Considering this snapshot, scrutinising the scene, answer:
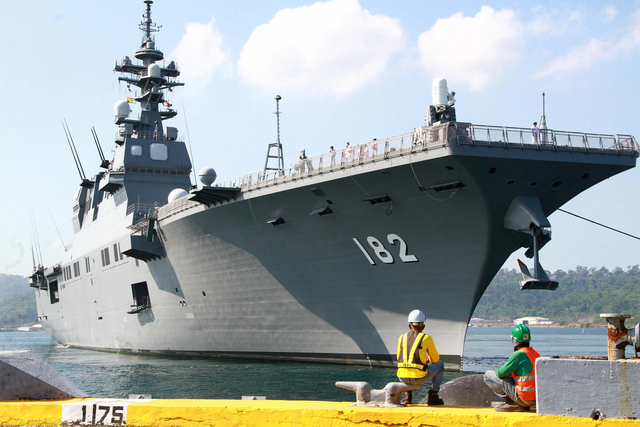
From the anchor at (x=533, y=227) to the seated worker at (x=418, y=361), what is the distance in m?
10.6

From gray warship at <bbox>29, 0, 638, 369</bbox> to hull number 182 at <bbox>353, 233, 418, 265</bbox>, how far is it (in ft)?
0.10

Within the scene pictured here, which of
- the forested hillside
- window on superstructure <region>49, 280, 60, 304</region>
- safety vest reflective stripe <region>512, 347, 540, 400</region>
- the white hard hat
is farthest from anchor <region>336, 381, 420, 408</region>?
the forested hillside

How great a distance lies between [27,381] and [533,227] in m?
12.8

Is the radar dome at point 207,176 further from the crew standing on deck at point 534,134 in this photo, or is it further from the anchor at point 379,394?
the anchor at point 379,394

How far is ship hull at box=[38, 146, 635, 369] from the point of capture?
16.5 meters

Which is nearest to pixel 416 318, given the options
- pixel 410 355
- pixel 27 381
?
pixel 410 355

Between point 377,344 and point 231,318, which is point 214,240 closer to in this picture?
point 231,318

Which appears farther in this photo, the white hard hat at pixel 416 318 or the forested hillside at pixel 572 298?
the forested hillside at pixel 572 298

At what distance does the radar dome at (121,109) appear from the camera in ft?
110

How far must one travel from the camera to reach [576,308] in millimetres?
120938

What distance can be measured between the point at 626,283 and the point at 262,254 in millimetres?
140054

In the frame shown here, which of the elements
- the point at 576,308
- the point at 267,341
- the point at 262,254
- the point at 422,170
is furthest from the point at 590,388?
the point at 576,308

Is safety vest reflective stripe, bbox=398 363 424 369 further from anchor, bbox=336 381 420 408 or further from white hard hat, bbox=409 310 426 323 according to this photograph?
white hard hat, bbox=409 310 426 323

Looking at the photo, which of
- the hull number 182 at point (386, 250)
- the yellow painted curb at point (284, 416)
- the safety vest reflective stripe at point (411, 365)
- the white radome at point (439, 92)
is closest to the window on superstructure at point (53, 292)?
the hull number 182 at point (386, 250)
